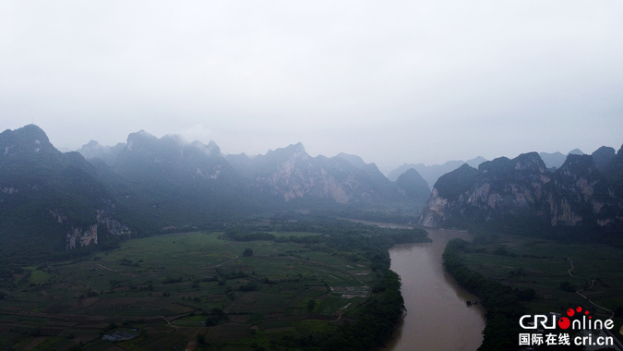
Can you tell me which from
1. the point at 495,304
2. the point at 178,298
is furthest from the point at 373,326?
the point at 178,298

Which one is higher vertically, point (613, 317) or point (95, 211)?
point (95, 211)

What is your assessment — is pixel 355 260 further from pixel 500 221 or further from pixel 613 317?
pixel 500 221

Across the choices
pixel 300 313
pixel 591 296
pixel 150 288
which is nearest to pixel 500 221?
pixel 591 296

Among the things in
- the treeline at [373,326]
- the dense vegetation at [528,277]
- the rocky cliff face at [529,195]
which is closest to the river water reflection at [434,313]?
Answer: the treeline at [373,326]

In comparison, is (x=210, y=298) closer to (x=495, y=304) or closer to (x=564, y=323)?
(x=495, y=304)

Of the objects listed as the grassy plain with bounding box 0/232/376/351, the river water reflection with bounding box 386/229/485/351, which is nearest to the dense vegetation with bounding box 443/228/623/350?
the river water reflection with bounding box 386/229/485/351

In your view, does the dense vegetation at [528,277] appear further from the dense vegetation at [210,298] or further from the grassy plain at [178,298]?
the grassy plain at [178,298]
